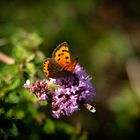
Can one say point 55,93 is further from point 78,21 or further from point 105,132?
point 78,21

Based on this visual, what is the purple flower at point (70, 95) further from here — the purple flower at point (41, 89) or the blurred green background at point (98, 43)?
the blurred green background at point (98, 43)

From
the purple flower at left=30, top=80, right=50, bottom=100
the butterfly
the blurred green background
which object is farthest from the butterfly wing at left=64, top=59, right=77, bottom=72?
the blurred green background

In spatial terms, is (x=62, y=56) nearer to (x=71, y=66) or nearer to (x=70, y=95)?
(x=71, y=66)

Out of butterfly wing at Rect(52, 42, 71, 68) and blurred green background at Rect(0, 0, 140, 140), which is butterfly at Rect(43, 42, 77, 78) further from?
blurred green background at Rect(0, 0, 140, 140)

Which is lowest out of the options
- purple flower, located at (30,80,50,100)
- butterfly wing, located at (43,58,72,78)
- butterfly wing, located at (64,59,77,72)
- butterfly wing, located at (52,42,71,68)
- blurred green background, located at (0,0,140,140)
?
purple flower, located at (30,80,50,100)

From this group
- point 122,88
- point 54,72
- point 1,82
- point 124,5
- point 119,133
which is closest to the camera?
point 54,72

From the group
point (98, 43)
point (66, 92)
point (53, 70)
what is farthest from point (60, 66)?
point (98, 43)

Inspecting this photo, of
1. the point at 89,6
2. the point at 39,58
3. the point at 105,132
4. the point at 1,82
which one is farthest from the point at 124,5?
the point at 1,82
